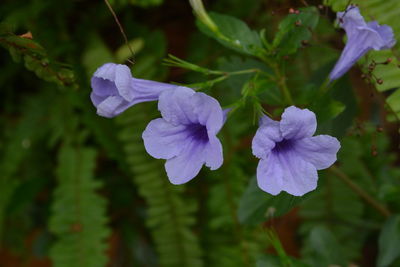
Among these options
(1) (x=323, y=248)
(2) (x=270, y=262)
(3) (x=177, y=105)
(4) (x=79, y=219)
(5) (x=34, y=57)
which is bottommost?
(4) (x=79, y=219)

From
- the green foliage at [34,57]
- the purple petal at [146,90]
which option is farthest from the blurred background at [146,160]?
the purple petal at [146,90]

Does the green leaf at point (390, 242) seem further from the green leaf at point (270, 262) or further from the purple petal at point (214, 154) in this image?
the purple petal at point (214, 154)

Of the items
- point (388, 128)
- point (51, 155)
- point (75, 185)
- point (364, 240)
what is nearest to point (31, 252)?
point (51, 155)

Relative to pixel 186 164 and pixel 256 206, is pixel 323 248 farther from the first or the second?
pixel 186 164

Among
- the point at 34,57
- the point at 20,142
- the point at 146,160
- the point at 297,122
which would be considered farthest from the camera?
the point at 20,142

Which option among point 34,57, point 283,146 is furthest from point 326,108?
point 34,57

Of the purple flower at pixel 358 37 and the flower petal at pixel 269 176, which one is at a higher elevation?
the purple flower at pixel 358 37

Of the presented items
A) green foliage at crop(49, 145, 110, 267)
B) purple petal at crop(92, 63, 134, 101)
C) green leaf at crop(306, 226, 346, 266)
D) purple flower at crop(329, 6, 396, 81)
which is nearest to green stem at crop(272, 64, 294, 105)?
purple flower at crop(329, 6, 396, 81)
